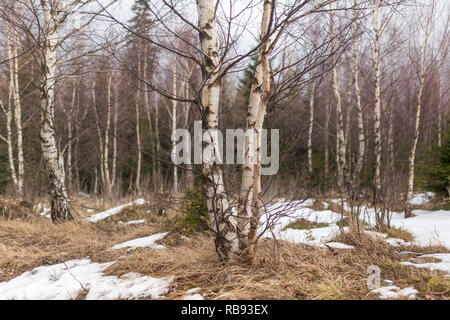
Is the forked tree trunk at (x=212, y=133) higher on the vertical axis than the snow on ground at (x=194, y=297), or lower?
higher

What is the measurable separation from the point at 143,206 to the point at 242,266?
15.9ft

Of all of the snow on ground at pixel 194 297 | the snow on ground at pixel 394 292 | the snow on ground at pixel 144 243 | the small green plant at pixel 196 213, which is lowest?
the snow on ground at pixel 144 243

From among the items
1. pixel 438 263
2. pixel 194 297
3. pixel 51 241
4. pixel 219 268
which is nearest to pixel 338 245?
pixel 438 263

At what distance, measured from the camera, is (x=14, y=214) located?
260 inches

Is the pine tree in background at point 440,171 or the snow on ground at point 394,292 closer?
the snow on ground at point 394,292

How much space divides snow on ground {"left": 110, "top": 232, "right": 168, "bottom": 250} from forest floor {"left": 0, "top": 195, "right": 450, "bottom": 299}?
19 mm

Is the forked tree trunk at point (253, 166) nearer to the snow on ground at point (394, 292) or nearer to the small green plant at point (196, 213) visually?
the snow on ground at point (394, 292)

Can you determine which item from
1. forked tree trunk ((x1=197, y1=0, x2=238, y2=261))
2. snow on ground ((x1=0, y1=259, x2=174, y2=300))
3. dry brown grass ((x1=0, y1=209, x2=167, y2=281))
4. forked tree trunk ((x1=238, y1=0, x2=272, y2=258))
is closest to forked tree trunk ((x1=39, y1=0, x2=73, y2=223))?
dry brown grass ((x1=0, y1=209, x2=167, y2=281))

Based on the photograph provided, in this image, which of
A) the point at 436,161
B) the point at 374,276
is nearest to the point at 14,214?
the point at 374,276

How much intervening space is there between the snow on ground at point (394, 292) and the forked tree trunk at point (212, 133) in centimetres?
131

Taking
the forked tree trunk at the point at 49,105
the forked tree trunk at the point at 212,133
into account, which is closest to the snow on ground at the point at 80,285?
the forked tree trunk at the point at 212,133

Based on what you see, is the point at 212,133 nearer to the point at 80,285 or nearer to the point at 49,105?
the point at 80,285

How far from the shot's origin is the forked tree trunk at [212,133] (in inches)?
111
